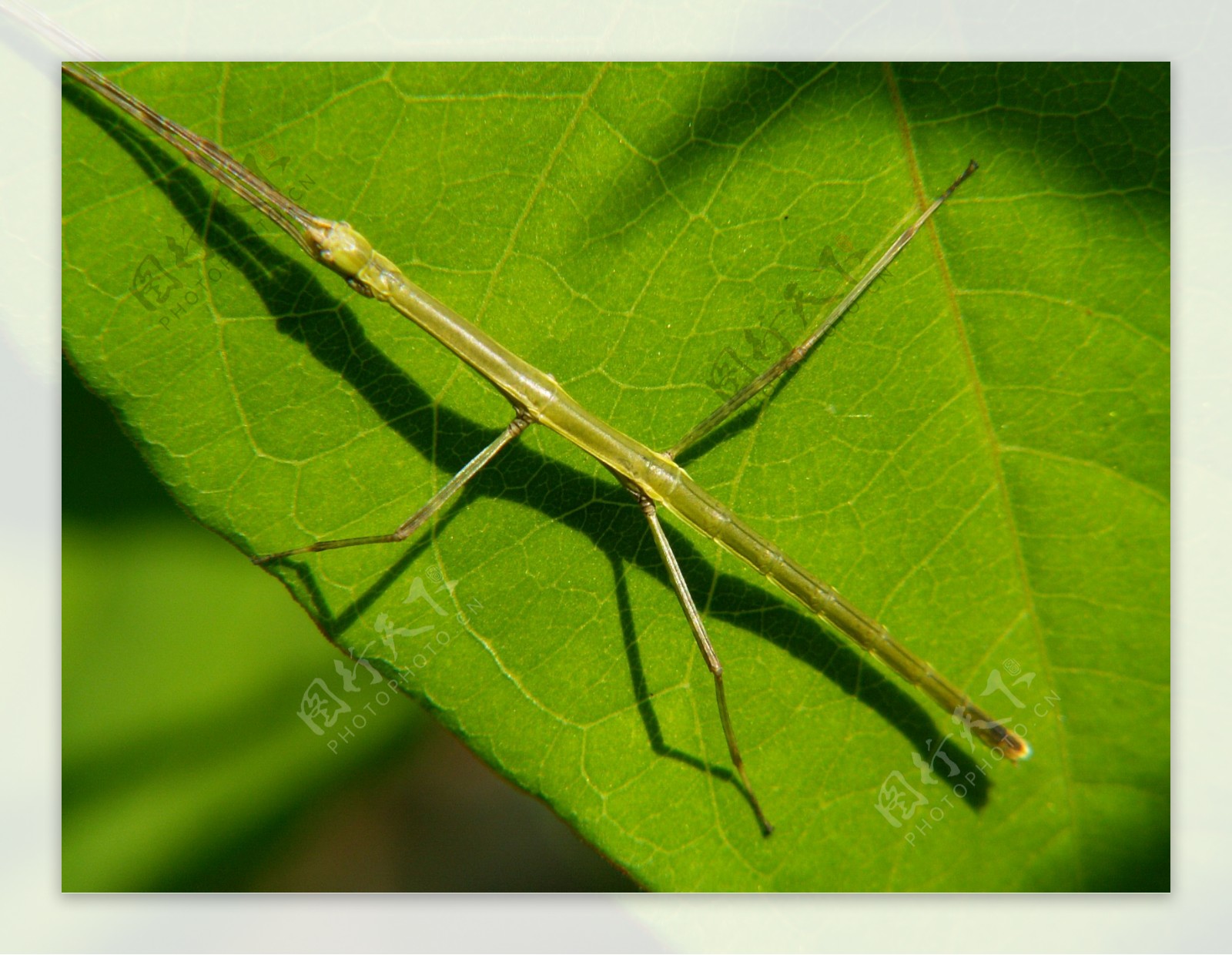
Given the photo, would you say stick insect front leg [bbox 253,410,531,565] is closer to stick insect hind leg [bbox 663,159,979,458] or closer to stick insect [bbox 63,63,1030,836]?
stick insect [bbox 63,63,1030,836]

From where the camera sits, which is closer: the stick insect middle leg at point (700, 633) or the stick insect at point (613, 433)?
the stick insect at point (613, 433)

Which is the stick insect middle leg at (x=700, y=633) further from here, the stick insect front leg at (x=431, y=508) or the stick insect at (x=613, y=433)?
the stick insect front leg at (x=431, y=508)

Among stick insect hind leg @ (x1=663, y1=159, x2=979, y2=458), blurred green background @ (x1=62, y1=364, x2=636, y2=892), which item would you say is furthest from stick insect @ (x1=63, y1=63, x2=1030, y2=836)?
blurred green background @ (x1=62, y1=364, x2=636, y2=892)

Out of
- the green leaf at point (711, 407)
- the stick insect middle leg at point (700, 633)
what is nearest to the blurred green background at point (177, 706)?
the green leaf at point (711, 407)

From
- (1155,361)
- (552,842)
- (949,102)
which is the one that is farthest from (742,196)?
(552,842)

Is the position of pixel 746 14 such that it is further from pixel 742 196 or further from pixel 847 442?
pixel 847 442

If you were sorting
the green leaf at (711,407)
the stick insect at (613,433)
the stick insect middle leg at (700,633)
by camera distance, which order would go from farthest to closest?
the stick insect middle leg at (700,633) < the green leaf at (711,407) < the stick insect at (613,433)

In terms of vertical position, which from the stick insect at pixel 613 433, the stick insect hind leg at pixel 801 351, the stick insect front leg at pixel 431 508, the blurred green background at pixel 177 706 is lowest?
the blurred green background at pixel 177 706
